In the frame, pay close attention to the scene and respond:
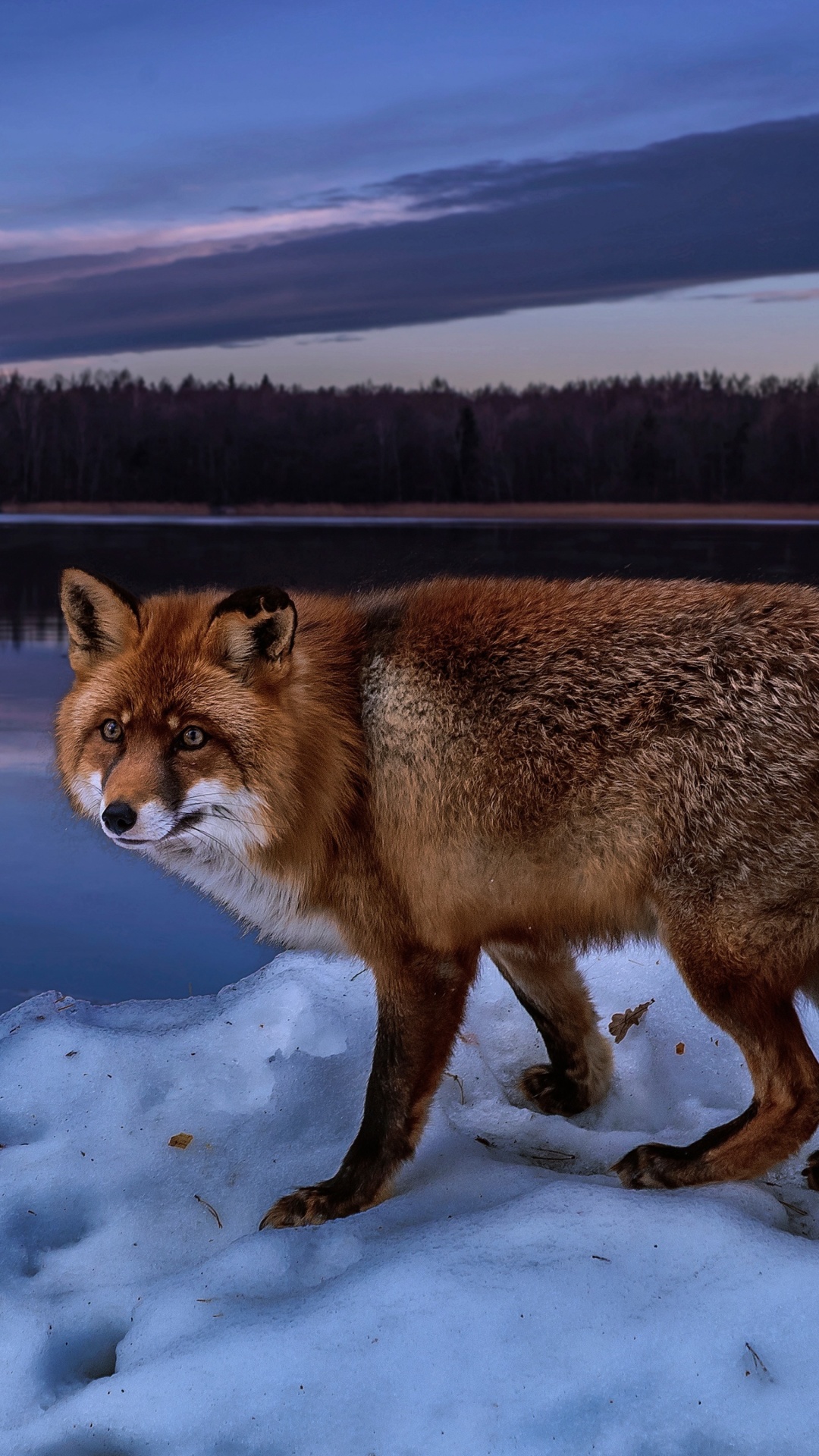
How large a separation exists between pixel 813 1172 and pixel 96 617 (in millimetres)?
2833

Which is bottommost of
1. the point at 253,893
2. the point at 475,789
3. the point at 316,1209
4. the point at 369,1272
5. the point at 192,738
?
the point at 316,1209

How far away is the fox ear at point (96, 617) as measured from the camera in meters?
3.36

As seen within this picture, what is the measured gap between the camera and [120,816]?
2963mm

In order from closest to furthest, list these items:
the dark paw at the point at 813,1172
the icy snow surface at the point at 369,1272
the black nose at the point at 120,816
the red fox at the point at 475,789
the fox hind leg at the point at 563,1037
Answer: the icy snow surface at the point at 369,1272 < the black nose at the point at 120,816 < the red fox at the point at 475,789 < the dark paw at the point at 813,1172 < the fox hind leg at the point at 563,1037

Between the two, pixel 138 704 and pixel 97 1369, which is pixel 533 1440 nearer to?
pixel 97 1369

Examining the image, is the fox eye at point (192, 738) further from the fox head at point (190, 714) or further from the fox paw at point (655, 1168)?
the fox paw at point (655, 1168)

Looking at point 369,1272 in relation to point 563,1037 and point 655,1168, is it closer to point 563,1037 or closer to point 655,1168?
point 655,1168

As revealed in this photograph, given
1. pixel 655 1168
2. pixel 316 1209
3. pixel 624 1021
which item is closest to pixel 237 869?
pixel 316 1209

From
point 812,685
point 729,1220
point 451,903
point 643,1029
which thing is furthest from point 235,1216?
point 812,685

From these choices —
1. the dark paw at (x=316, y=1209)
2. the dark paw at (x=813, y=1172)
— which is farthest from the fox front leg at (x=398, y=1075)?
the dark paw at (x=813, y=1172)

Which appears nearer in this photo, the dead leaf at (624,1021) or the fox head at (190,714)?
the fox head at (190,714)

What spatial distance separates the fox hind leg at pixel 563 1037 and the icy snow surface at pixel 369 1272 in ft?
0.32

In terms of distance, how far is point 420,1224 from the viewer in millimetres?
3229

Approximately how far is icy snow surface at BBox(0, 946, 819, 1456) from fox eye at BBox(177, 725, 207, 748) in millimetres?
1421
